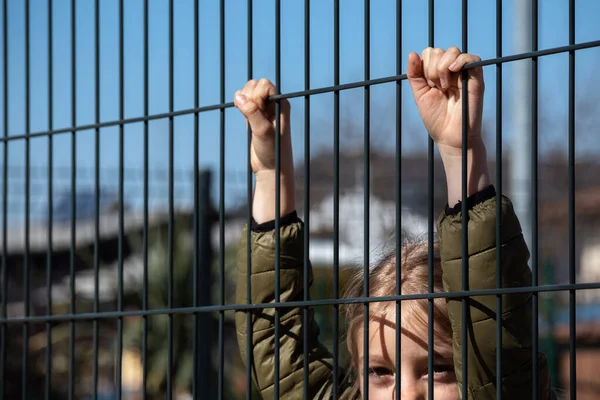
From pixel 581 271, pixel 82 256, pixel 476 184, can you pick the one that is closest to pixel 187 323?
pixel 82 256

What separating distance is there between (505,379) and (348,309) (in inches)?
26.4

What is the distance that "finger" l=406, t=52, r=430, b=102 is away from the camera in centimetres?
164

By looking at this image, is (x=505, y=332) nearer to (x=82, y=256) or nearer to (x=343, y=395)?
(x=343, y=395)

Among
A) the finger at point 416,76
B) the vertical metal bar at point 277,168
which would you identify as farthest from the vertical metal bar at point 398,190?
the vertical metal bar at point 277,168

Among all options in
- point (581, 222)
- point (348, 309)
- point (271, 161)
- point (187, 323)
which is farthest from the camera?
point (187, 323)

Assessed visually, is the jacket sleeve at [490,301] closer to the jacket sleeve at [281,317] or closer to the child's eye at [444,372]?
the child's eye at [444,372]

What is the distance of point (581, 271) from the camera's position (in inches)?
246

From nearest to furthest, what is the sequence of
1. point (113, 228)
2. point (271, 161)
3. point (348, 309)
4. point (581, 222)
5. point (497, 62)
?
point (497, 62)
point (271, 161)
point (348, 309)
point (581, 222)
point (113, 228)

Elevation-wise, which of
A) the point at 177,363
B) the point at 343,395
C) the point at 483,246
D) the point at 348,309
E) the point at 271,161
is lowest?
the point at 177,363

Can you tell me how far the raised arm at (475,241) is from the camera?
161 centimetres

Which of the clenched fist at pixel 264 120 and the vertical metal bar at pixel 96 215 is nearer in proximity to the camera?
the clenched fist at pixel 264 120

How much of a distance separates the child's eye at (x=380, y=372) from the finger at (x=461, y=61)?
0.65 m

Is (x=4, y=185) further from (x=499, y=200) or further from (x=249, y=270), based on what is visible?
(x=499, y=200)

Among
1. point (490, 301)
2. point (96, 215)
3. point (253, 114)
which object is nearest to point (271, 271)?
point (253, 114)
